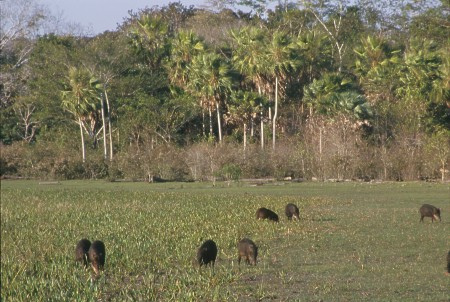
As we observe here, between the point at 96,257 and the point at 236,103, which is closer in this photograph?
the point at 96,257

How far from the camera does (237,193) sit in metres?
28.5

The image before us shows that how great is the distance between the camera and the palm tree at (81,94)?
3644 centimetres

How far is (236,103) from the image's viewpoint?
38719mm

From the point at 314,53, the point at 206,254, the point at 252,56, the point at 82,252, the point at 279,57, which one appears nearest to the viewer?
the point at 82,252

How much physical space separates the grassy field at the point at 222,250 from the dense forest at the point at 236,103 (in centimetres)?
1198

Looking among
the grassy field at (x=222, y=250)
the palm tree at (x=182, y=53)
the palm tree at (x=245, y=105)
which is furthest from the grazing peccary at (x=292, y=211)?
the palm tree at (x=182, y=53)

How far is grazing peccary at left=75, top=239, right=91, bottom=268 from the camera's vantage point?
1064 cm

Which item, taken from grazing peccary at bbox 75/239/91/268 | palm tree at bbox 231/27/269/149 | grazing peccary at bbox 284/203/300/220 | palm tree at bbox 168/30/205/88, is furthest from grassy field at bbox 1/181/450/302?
palm tree at bbox 168/30/205/88

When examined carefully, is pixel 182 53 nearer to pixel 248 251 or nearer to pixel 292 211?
pixel 292 211

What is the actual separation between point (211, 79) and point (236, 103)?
1.59 metres

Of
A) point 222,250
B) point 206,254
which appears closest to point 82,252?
point 206,254

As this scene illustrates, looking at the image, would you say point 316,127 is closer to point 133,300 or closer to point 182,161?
point 182,161

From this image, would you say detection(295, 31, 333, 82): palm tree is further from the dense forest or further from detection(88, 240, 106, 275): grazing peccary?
detection(88, 240, 106, 275): grazing peccary

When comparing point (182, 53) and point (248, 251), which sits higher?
point (182, 53)
